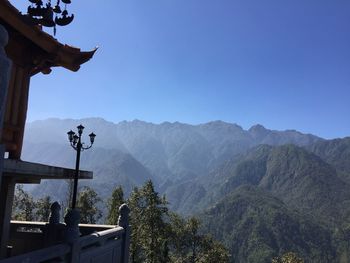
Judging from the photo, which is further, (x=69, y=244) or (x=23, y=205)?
(x=23, y=205)

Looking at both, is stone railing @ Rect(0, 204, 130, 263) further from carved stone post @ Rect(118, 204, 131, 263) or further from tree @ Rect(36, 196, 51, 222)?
tree @ Rect(36, 196, 51, 222)

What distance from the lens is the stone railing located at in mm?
8309

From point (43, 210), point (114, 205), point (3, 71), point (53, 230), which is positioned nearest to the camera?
point (3, 71)

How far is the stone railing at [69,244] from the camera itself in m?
8.31

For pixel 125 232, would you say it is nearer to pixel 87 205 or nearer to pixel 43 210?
pixel 87 205

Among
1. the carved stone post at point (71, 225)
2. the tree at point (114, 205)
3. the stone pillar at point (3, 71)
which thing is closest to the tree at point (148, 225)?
the tree at point (114, 205)

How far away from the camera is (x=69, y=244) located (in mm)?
9141

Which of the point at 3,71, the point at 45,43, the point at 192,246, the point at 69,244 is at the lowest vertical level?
the point at 192,246

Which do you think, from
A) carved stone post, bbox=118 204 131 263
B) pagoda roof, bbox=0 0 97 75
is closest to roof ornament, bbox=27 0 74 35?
pagoda roof, bbox=0 0 97 75

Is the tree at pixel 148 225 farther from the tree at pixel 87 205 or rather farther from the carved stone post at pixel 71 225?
the carved stone post at pixel 71 225

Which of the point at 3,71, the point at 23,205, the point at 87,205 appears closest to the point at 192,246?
the point at 87,205

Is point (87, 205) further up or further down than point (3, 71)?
further down

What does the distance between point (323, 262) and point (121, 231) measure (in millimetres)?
206333

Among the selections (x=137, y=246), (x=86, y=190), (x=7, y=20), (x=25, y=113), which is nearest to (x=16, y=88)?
(x=25, y=113)
